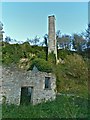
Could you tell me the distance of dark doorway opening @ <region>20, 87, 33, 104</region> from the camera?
1267cm

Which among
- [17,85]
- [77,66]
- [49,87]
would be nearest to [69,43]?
[77,66]

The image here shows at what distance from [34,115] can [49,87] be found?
16.2 feet

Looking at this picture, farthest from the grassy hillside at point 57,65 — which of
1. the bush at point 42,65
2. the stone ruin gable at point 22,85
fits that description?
the stone ruin gable at point 22,85

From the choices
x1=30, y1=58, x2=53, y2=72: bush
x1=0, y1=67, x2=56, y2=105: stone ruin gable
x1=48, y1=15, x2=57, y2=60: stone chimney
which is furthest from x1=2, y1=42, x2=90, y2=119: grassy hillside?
x1=48, y1=15, x2=57, y2=60: stone chimney

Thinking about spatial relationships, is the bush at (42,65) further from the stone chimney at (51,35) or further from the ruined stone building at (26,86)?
the stone chimney at (51,35)

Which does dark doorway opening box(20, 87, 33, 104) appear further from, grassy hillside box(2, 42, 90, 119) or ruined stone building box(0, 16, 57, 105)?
grassy hillside box(2, 42, 90, 119)

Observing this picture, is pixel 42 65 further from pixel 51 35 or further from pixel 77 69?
pixel 51 35

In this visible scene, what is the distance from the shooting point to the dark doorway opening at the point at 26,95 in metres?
12.7

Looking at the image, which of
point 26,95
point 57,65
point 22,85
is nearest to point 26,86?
point 22,85

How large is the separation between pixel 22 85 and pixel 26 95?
90cm

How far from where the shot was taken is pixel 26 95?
13047 millimetres

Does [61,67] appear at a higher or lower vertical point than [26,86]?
higher

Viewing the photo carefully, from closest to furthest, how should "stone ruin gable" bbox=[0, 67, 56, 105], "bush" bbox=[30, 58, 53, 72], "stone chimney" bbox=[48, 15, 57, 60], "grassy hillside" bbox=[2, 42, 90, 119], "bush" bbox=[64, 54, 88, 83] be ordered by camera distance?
"stone ruin gable" bbox=[0, 67, 56, 105] < "grassy hillside" bbox=[2, 42, 90, 119] < "bush" bbox=[30, 58, 53, 72] < "bush" bbox=[64, 54, 88, 83] < "stone chimney" bbox=[48, 15, 57, 60]

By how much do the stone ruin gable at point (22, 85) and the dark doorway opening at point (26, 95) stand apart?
0.96 ft
